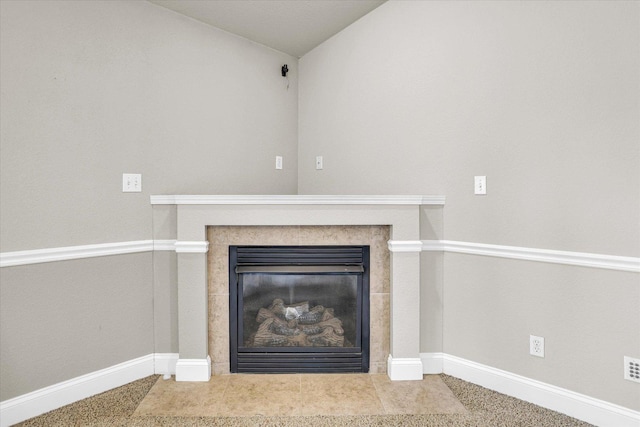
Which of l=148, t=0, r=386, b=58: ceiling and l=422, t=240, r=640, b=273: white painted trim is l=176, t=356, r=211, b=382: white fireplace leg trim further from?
l=148, t=0, r=386, b=58: ceiling

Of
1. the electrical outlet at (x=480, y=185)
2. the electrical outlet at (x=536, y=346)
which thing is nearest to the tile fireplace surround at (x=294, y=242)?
the electrical outlet at (x=480, y=185)

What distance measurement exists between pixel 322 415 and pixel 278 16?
2624 mm

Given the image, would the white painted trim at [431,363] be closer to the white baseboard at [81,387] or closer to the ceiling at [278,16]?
the white baseboard at [81,387]

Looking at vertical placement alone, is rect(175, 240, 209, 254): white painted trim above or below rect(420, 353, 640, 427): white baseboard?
above

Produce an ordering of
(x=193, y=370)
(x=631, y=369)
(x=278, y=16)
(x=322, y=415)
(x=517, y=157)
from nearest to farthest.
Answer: (x=631, y=369) < (x=322, y=415) < (x=517, y=157) < (x=193, y=370) < (x=278, y=16)

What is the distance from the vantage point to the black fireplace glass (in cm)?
228

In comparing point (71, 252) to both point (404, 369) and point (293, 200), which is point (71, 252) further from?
point (404, 369)

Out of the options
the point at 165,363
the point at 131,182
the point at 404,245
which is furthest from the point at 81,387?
the point at 404,245

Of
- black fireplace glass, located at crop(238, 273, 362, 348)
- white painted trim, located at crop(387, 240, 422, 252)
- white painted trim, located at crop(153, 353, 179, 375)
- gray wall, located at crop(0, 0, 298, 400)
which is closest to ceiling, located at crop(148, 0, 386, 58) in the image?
gray wall, located at crop(0, 0, 298, 400)

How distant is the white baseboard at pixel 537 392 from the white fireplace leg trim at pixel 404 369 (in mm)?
107

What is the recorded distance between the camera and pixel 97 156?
6.85ft

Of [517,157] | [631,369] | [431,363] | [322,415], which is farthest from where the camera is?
[431,363]

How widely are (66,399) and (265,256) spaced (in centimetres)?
135

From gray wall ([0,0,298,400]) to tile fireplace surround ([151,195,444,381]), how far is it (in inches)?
9.2
